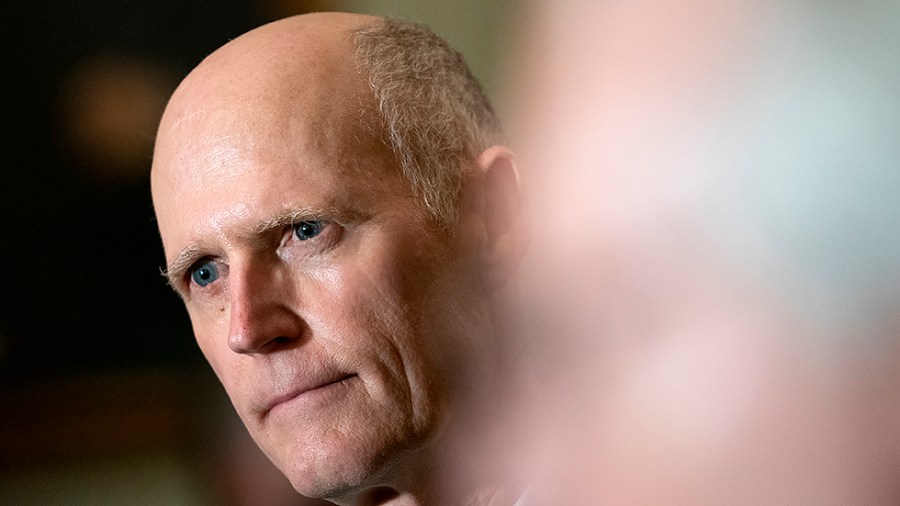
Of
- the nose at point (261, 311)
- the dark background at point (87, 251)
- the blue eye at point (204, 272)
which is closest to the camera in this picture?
the nose at point (261, 311)

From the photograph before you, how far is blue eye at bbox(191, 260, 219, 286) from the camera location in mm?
962

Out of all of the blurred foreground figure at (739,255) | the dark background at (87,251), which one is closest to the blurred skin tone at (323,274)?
the blurred foreground figure at (739,255)

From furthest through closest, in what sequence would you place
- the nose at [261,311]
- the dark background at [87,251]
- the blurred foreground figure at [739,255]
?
the dark background at [87,251] → the nose at [261,311] → the blurred foreground figure at [739,255]

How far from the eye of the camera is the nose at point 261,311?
0.86 meters

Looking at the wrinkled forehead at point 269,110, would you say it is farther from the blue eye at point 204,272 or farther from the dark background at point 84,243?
the dark background at point 84,243

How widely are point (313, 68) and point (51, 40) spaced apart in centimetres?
57

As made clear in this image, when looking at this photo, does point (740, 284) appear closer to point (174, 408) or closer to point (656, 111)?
point (656, 111)

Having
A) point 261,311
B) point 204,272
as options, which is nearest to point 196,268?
point 204,272

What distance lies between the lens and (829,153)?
0.63 m

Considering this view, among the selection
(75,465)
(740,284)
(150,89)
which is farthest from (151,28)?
(740,284)

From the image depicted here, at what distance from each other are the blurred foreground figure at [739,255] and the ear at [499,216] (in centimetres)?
19

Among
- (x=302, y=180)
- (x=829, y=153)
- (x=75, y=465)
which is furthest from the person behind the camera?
(x=75, y=465)

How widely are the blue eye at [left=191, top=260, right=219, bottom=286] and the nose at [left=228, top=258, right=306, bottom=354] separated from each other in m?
0.07

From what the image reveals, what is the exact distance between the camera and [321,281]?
89 centimetres
